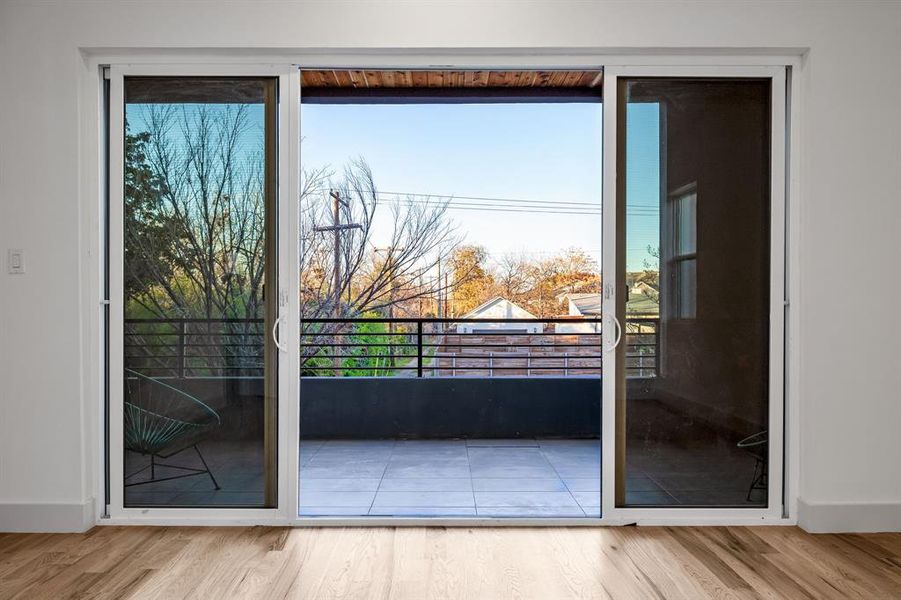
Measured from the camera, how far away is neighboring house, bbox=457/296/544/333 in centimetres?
646

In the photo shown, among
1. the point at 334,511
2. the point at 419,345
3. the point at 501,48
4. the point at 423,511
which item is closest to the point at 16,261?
the point at 334,511

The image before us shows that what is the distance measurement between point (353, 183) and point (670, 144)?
14.2 ft

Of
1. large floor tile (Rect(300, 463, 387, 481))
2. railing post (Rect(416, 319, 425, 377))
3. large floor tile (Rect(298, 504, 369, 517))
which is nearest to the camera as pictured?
large floor tile (Rect(298, 504, 369, 517))

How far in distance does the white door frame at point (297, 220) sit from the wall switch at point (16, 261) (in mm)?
305

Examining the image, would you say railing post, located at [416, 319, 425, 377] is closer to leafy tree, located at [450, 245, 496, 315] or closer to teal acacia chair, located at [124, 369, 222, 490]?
leafy tree, located at [450, 245, 496, 315]

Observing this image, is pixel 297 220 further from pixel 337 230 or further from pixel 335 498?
pixel 337 230

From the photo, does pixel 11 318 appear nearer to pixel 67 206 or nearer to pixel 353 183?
pixel 67 206

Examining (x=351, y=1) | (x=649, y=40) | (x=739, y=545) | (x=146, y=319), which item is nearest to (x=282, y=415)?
(x=146, y=319)

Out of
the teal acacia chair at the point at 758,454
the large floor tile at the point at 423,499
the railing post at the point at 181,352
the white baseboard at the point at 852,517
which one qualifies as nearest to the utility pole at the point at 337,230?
the large floor tile at the point at 423,499

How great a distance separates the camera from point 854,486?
2762mm

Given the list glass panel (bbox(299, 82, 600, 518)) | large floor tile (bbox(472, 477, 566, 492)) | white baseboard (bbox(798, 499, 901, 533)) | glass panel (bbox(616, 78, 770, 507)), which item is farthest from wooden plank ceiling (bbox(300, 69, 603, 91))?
white baseboard (bbox(798, 499, 901, 533))

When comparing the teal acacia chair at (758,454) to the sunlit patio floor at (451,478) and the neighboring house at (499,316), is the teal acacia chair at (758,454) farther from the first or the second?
the neighboring house at (499,316)

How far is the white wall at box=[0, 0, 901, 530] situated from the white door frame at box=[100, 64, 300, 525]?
0.12 meters

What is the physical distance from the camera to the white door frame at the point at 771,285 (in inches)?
111
